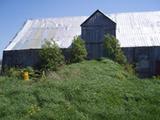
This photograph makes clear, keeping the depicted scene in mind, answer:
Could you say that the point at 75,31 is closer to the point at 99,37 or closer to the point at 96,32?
the point at 96,32

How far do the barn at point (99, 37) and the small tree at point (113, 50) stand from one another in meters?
1.34

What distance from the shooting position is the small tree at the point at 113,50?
85.7 feet

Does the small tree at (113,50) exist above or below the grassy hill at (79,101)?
above

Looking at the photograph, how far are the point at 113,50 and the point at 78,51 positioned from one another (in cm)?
270

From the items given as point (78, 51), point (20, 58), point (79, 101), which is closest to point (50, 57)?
point (78, 51)

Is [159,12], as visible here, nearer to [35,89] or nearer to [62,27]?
[62,27]

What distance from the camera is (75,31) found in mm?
30906

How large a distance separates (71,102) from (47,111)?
1.24 metres

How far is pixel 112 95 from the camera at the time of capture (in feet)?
42.5

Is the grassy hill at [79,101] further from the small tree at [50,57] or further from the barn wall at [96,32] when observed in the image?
the barn wall at [96,32]

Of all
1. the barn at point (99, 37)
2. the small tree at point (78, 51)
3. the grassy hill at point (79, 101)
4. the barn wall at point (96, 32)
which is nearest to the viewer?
the grassy hill at point (79, 101)

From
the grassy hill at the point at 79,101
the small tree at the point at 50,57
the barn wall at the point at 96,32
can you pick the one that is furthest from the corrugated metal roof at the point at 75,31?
the grassy hill at the point at 79,101

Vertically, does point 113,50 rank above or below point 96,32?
below

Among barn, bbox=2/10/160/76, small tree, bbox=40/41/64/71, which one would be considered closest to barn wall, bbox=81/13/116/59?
barn, bbox=2/10/160/76
